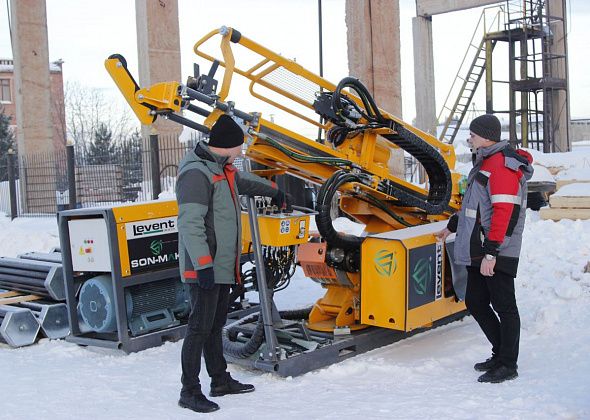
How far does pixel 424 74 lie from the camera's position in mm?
21922

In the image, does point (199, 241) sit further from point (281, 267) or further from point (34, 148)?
point (34, 148)

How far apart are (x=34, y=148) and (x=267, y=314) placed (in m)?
16.0

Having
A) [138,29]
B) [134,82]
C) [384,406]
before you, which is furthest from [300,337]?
[138,29]

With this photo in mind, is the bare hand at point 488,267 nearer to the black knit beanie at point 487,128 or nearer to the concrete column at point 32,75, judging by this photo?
the black knit beanie at point 487,128

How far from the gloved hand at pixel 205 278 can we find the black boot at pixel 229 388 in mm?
794

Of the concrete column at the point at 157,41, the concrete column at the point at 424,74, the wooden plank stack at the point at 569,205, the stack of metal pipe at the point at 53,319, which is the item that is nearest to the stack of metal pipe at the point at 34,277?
the stack of metal pipe at the point at 53,319

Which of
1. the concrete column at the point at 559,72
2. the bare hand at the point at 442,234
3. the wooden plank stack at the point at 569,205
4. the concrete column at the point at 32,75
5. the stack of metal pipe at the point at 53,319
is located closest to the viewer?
the bare hand at the point at 442,234

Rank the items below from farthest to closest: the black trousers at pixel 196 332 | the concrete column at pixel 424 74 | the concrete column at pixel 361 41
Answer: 1. the concrete column at pixel 424 74
2. the concrete column at pixel 361 41
3. the black trousers at pixel 196 332

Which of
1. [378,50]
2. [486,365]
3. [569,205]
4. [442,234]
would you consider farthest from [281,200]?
[378,50]

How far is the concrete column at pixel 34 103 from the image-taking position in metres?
18.9

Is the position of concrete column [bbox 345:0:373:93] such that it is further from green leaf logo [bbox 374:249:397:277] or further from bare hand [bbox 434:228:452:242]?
green leaf logo [bbox 374:249:397:277]

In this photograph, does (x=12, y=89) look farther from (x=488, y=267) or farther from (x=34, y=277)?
(x=488, y=267)

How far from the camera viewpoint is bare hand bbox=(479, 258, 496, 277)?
493cm

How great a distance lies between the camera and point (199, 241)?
4.57m
